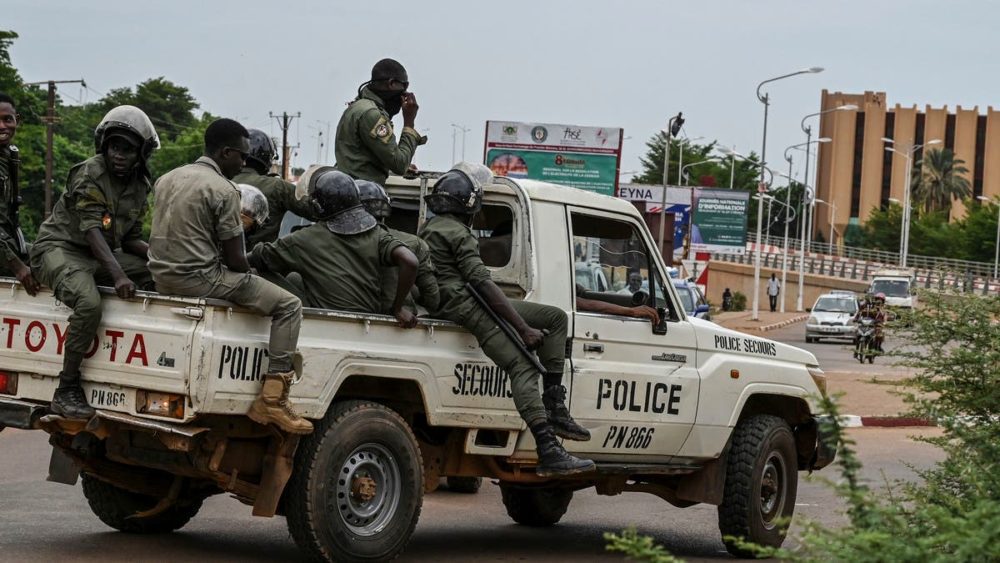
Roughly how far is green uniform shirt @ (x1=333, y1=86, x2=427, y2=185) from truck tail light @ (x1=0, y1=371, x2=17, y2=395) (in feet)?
7.76

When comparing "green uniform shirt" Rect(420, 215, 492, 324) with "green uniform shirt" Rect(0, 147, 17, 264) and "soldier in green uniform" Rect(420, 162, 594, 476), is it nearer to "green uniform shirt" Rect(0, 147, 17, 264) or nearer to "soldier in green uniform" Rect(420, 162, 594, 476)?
"soldier in green uniform" Rect(420, 162, 594, 476)

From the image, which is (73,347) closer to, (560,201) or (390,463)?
(390,463)

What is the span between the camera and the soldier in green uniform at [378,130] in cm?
955

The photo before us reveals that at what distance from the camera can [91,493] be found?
9359 millimetres

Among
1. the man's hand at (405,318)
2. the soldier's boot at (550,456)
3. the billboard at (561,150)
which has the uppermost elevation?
the billboard at (561,150)

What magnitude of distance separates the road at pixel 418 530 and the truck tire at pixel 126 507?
9 cm

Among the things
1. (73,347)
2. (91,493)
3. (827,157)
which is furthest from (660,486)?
(827,157)

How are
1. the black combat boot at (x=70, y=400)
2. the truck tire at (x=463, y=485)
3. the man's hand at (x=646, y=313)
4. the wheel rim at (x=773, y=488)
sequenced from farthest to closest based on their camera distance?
the truck tire at (x=463, y=485) → the wheel rim at (x=773, y=488) → the man's hand at (x=646, y=313) → the black combat boot at (x=70, y=400)

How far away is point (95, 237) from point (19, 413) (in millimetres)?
942

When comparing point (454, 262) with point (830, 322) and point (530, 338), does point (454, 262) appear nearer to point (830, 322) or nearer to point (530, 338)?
point (530, 338)

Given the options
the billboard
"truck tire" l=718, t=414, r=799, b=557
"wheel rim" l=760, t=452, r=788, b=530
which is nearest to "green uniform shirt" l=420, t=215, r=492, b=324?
"truck tire" l=718, t=414, r=799, b=557

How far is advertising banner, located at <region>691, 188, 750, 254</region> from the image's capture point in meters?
75.0

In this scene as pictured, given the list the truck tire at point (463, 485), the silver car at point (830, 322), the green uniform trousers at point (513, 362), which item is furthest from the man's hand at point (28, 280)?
the silver car at point (830, 322)

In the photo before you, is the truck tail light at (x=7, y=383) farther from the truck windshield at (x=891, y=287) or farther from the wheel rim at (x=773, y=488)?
the truck windshield at (x=891, y=287)
